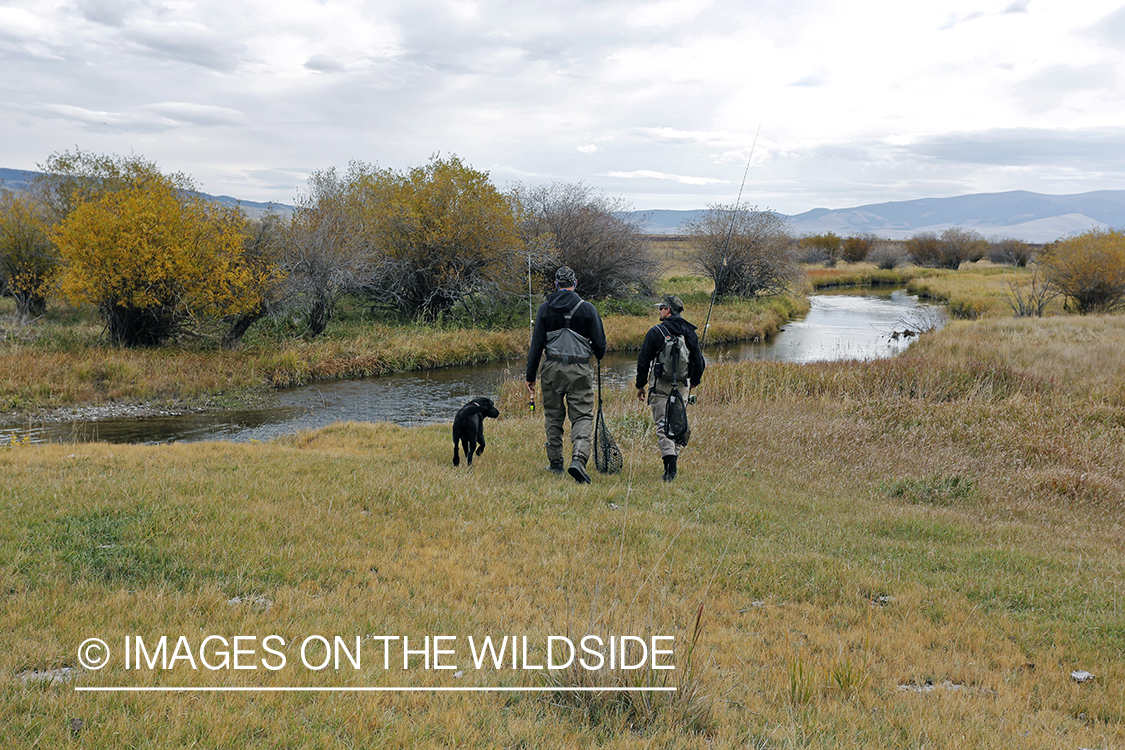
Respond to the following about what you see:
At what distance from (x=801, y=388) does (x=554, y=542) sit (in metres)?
12.4

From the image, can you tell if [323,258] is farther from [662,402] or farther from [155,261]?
[662,402]

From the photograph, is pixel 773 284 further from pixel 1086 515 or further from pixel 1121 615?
pixel 1121 615

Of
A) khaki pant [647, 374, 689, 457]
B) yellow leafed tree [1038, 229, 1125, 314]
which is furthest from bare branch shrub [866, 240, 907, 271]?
khaki pant [647, 374, 689, 457]

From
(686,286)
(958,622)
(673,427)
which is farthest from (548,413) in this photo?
(686,286)

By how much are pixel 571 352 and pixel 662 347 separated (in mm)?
1225

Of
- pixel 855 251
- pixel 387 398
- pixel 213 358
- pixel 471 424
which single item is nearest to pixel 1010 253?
pixel 855 251

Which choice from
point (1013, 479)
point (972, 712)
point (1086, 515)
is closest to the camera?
point (972, 712)

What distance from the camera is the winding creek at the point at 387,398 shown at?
15.2 meters

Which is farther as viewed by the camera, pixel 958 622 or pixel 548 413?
pixel 548 413

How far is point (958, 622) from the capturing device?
17.2ft

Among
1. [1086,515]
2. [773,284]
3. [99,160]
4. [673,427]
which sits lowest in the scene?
[1086,515]

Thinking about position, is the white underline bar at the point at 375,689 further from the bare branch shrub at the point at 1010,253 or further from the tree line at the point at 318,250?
the bare branch shrub at the point at 1010,253

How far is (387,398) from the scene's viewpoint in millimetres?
19875

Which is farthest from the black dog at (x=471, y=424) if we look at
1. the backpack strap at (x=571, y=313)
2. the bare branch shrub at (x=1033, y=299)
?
the bare branch shrub at (x=1033, y=299)
